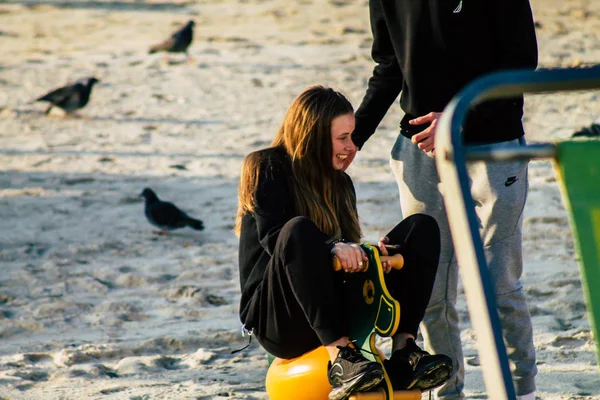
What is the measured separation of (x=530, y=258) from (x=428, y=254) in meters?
2.61

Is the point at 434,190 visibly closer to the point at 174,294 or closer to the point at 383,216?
the point at 174,294

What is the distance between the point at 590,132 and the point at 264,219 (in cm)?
452

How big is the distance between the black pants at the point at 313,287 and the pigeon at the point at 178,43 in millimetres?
8242

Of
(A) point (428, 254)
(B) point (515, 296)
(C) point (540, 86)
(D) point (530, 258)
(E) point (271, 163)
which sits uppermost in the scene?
(C) point (540, 86)

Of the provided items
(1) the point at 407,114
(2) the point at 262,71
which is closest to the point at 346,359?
(1) the point at 407,114

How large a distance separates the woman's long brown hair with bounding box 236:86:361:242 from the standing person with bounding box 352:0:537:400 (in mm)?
241

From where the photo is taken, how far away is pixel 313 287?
3041mm

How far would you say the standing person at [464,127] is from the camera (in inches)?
126

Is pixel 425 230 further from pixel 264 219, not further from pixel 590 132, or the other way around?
pixel 590 132

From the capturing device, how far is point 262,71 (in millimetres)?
10602

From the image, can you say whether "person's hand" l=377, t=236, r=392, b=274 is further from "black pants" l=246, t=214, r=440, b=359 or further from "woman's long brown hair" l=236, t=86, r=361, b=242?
"woman's long brown hair" l=236, t=86, r=361, b=242

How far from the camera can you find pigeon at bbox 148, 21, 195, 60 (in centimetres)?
1116

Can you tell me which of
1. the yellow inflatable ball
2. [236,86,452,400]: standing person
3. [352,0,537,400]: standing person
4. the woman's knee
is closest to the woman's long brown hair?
[236,86,452,400]: standing person

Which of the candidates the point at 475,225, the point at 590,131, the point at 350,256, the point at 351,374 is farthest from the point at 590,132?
the point at 475,225
